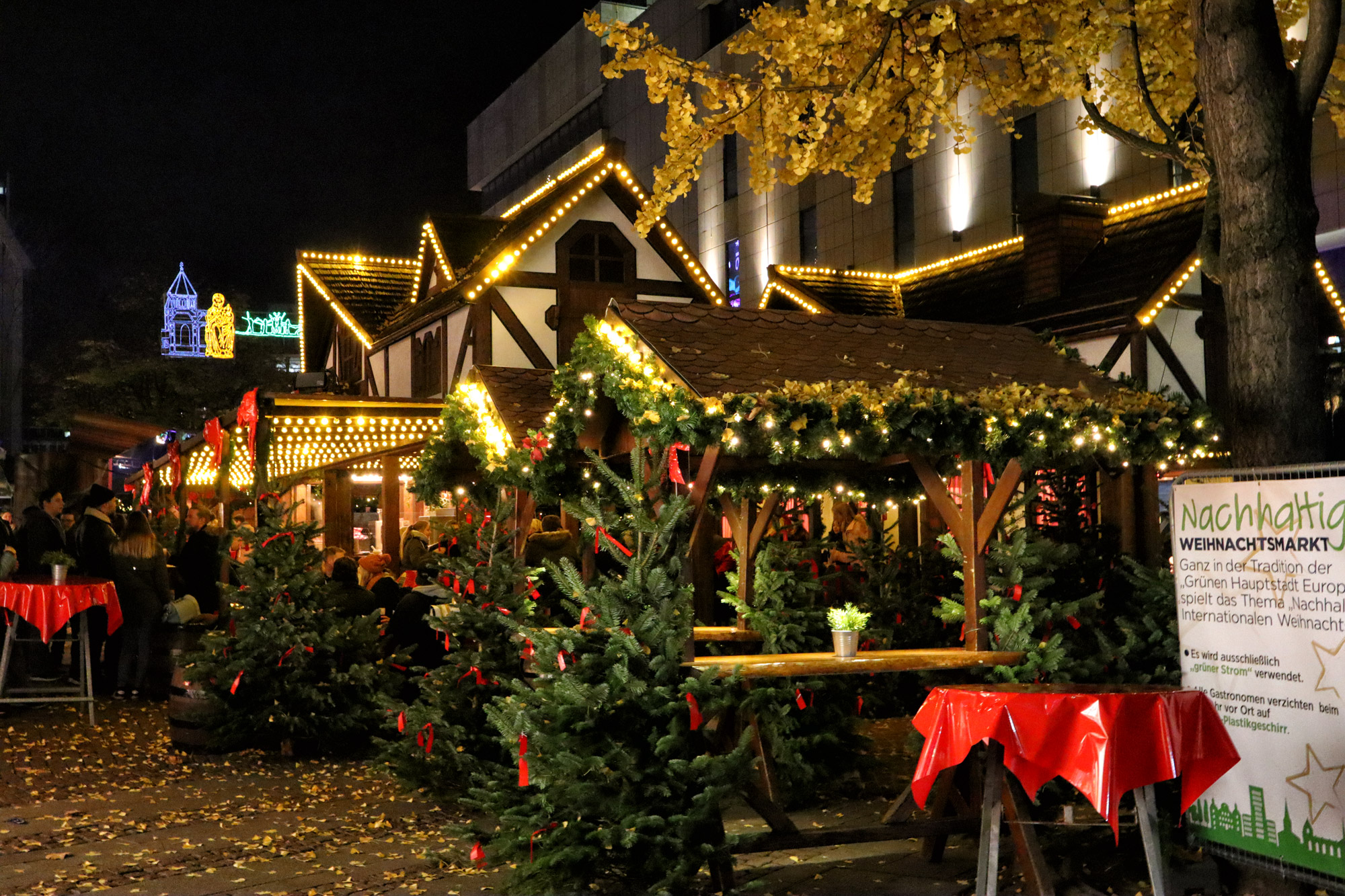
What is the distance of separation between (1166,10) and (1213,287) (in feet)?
29.6

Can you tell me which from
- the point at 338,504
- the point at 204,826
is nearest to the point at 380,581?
the point at 204,826

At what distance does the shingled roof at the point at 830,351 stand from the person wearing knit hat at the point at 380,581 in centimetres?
530

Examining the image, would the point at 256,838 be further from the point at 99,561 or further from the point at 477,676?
the point at 99,561

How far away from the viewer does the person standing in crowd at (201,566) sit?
14.3 meters

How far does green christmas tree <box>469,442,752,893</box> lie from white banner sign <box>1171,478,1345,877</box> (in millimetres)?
2330

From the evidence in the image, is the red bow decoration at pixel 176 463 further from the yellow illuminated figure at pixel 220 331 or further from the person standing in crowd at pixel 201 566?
the yellow illuminated figure at pixel 220 331

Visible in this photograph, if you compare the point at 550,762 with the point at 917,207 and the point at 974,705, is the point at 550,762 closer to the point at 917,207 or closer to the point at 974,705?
the point at 974,705

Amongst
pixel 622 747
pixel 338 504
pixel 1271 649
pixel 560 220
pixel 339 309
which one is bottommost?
pixel 622 747

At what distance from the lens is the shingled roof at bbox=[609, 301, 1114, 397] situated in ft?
22.1

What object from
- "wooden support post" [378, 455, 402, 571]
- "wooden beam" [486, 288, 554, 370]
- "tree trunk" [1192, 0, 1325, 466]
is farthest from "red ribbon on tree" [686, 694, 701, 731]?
"wooden support post" [378, 455, 402, 571]

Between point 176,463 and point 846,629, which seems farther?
point 176,463

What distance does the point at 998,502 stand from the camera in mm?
7375

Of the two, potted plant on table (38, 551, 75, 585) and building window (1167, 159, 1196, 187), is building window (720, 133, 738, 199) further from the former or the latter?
potted plant on table (38, 551, 75, 585)

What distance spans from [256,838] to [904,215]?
79.9ft
